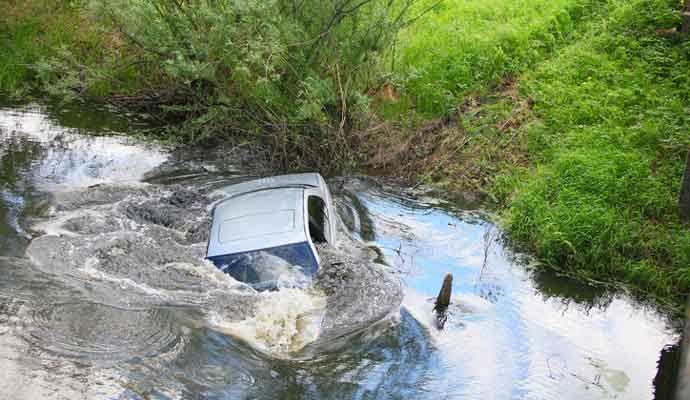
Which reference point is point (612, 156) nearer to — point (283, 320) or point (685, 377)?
point (685, 377)

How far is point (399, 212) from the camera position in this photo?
38.3 ft

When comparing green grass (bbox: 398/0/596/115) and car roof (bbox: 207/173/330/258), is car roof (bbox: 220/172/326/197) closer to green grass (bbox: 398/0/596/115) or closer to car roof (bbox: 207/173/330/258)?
car roof (bbox: 207/173/330/258)

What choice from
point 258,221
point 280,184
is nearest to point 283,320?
point 258,221

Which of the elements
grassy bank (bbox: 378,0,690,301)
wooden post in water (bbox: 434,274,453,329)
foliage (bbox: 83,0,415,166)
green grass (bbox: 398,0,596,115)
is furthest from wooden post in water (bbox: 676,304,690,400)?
green grass (bbox: 398,0,596,115)

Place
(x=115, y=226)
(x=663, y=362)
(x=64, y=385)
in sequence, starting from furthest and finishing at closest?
(x=115, y=226) → (x=663, y=362) → (x=64, y=385)

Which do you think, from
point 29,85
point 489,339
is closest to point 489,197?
Answer: point 489,339

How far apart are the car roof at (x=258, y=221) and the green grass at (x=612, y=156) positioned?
397cm

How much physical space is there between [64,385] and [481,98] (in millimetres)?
11061

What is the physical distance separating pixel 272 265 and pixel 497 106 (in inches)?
333

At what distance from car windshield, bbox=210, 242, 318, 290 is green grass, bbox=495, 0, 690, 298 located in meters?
4.21

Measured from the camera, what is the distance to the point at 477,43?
1620 cm

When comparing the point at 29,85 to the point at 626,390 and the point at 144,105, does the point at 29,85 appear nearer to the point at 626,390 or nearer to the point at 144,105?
the point at 144,105

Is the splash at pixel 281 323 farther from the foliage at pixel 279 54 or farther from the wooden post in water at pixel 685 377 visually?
the foliage at pixel 279 54

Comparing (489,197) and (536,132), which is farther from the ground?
(536,132)
